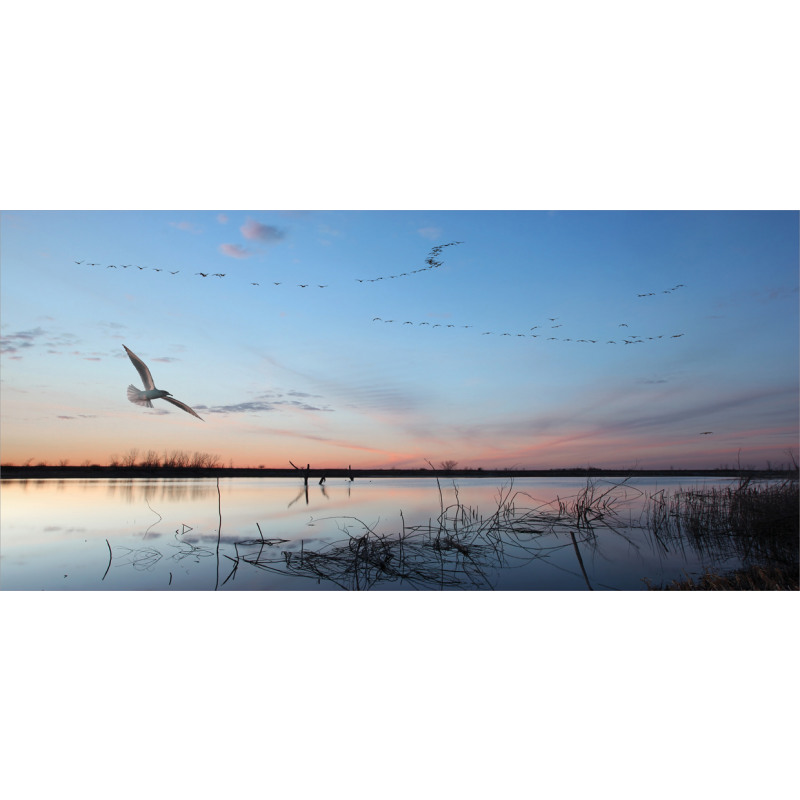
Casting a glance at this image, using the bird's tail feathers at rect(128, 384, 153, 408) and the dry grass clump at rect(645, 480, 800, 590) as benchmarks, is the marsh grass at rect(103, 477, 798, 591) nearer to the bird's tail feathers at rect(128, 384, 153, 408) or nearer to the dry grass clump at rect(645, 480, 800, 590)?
the dry grass clump at rect(645, 480, 800, 590)

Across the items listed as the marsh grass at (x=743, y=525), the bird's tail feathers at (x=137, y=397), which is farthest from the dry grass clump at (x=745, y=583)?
the bird's tail feathers at (x=137, y=397)

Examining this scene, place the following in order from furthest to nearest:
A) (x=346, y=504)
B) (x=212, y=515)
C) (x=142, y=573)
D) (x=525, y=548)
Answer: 1. (x=346, y=504)
2. (x=212, y=515)
3. (x=525, y=548)
4. (x=142, y=573)

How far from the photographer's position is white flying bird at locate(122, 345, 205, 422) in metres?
7.02

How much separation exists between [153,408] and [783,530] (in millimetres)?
10005

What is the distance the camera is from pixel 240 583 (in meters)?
6.33

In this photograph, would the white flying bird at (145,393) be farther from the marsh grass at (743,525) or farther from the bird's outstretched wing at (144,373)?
the marsh grass at (743,525)

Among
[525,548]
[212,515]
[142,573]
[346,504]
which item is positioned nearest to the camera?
[142,573]

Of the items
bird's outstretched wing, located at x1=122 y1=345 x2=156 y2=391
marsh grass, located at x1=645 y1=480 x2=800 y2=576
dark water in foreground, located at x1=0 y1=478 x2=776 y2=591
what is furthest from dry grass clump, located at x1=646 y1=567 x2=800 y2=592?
bird's outstretched wing, located at x1=122 y1=345 x2=156 y2=391

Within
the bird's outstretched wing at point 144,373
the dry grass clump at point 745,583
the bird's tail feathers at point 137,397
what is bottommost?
the dry grass clump at point 745,583

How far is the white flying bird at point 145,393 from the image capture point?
7.02 meters

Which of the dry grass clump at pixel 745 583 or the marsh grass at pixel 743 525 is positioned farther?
the marsh grass at pixel 743 525

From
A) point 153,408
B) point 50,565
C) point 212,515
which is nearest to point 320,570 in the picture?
point 153,408

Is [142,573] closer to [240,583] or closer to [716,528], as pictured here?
[240,583]
